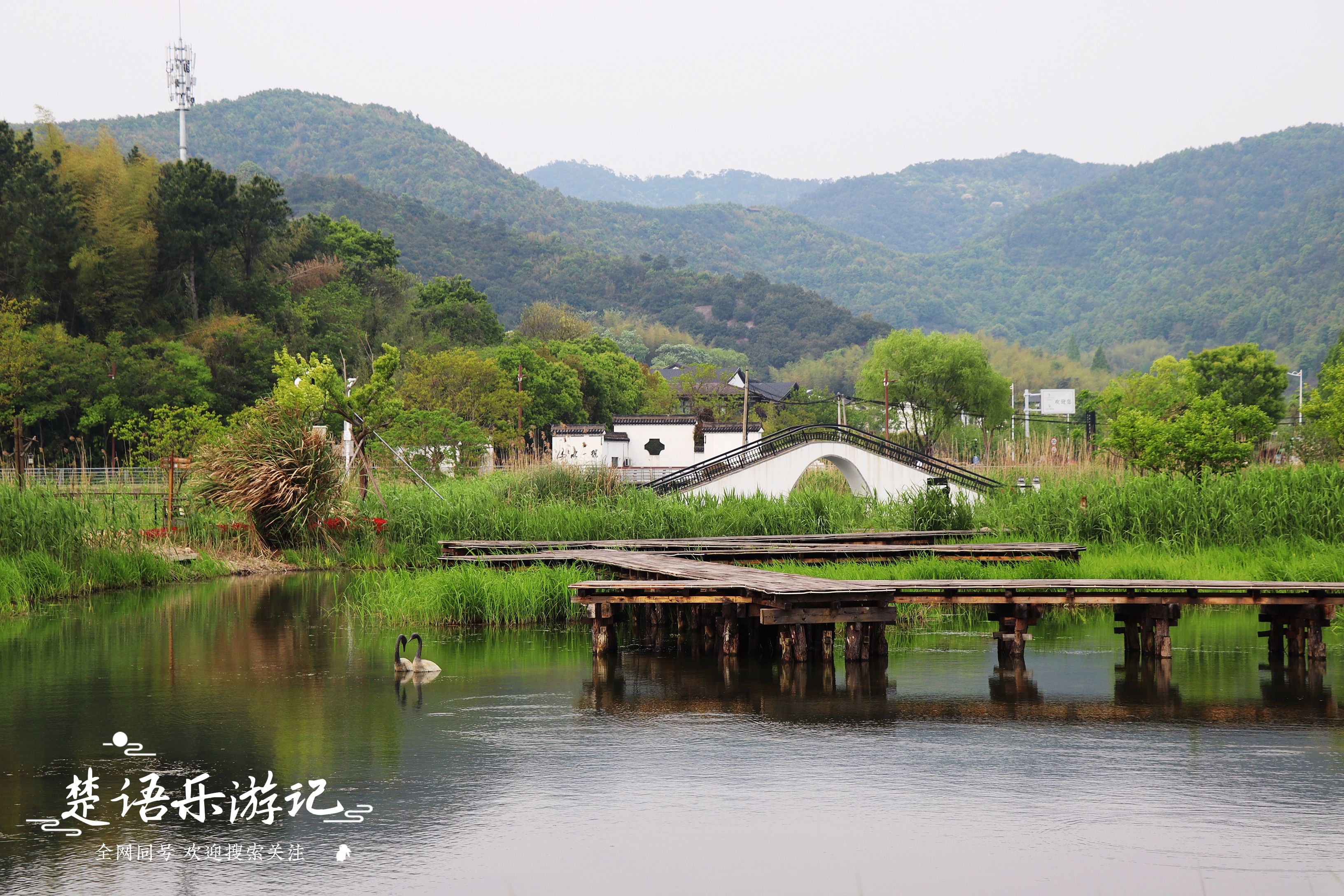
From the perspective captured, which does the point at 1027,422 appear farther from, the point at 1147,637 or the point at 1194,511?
the point at 1147,637

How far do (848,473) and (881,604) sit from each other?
30763 mm

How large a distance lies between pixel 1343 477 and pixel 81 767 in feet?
62.8

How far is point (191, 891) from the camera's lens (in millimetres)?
6930

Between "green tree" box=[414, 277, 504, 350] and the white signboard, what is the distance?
38.2 m

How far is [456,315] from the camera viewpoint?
80750 mm

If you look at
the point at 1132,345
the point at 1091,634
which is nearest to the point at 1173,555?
the point at 1091,634

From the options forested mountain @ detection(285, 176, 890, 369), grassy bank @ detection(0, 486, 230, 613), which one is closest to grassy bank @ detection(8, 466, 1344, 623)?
grassy bank @ detection(0, 486, 230, 613)

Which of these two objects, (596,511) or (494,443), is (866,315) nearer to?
(494,443)

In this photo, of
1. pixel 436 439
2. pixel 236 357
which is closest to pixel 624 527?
pixel 436 439

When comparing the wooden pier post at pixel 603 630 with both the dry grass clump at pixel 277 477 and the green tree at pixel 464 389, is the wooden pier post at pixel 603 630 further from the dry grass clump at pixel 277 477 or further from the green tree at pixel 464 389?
the green tree at pixel 464 389

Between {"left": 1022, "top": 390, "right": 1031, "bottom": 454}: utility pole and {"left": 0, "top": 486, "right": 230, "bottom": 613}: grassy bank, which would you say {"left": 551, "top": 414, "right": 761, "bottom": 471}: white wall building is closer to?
{"left": 1022, "top": 390, "right": 1031, "bottom": 454}: utility pole

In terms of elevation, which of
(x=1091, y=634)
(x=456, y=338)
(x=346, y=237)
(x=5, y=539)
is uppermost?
(x=346, y=237)

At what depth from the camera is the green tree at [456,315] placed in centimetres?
7912

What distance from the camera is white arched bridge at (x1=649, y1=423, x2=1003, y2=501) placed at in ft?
131
